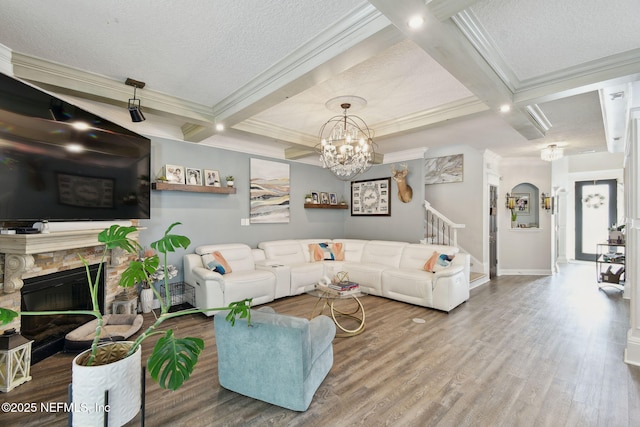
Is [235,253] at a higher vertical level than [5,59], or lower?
lower

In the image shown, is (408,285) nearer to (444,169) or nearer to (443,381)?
(443,381)

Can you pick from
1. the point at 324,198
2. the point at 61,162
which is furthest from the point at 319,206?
the point at 61,162

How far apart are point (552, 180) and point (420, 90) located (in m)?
5.33

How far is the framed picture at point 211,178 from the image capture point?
4461 mm

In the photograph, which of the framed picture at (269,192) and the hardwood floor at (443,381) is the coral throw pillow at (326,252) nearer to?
the framed picture at (269,192)

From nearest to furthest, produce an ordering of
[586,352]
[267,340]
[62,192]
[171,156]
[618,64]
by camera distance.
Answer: [267,340] → [618,64] → [62,192] → [586,352] → [171,156]

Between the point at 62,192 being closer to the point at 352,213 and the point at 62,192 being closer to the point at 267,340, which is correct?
the point at 267,340

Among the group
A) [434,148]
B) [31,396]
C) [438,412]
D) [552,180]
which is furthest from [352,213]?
[31,396]

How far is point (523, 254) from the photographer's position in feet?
21.3

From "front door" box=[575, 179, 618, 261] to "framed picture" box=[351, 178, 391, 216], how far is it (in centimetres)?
602

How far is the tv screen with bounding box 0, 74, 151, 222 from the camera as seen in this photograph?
2129 millimetres

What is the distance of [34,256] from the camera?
2.53m

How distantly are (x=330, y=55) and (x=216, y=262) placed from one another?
119 inches

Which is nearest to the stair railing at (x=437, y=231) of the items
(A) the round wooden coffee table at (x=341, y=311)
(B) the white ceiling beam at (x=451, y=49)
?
(A) the round wooden coffee table at (x=341, y=311)
